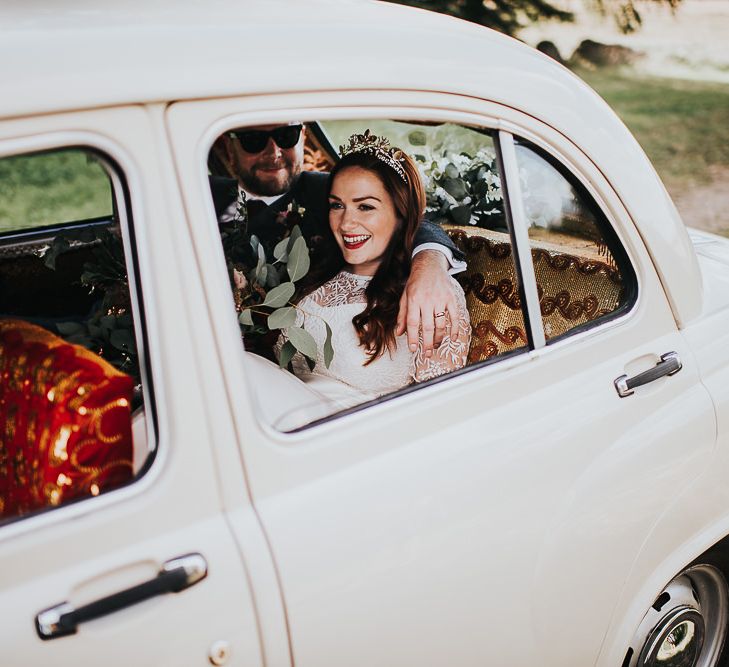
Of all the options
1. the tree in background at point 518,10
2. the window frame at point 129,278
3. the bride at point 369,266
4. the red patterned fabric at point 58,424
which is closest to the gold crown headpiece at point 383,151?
the bride at point 369,266

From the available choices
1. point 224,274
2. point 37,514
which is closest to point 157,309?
point 224,274

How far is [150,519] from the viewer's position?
4.03ft

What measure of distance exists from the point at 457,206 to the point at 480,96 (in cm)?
109

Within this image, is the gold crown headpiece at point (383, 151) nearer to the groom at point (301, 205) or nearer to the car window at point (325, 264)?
the car window at point (325, 264)

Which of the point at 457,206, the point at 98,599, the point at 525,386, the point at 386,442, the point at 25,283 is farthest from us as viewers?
the point at 457,206

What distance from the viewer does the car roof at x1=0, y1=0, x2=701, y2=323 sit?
1.18 meters

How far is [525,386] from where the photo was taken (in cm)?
162

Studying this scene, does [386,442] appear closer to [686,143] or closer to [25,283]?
[25,283]

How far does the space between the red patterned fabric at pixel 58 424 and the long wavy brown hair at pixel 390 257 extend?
0.91m

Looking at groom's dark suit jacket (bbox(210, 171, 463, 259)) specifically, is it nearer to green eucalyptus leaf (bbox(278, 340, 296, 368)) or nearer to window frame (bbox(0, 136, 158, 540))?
green eucalyptus leaf (bbox(278, 340, 296, 368))

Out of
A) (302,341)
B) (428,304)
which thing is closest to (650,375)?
(428,304)

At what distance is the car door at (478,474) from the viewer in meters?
1.32

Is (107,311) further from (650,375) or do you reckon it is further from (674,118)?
(674,118)

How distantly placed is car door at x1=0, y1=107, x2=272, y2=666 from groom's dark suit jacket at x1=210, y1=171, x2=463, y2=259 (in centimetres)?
104
